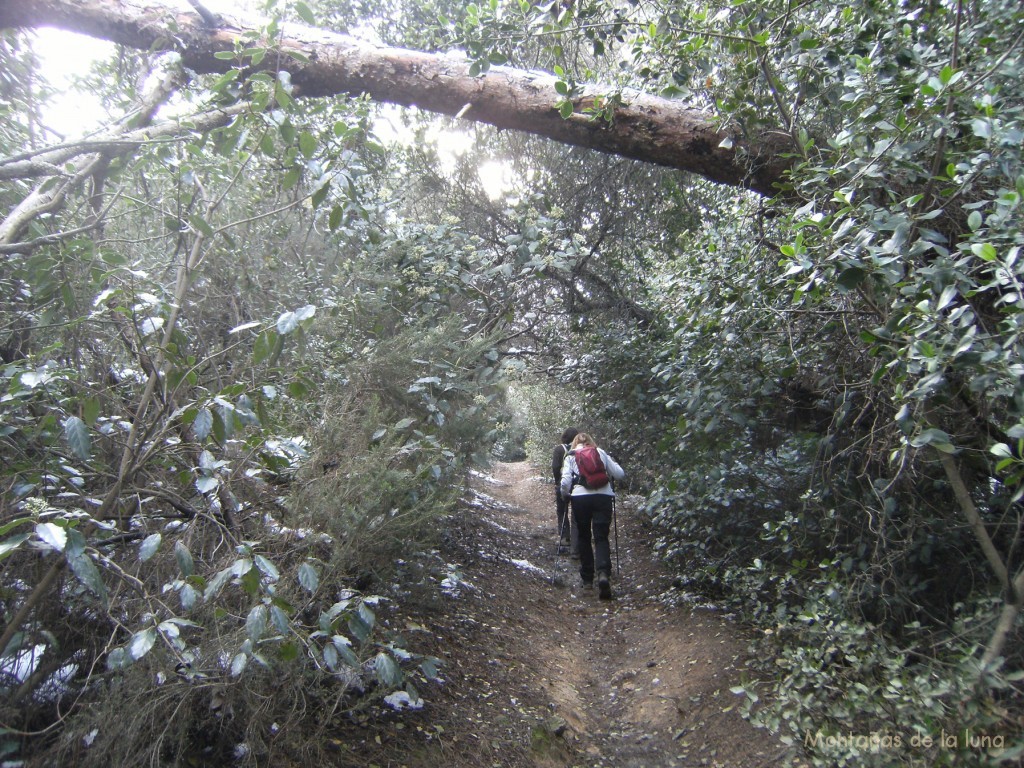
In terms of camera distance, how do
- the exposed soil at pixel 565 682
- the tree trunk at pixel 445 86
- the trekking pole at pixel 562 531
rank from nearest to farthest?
the exposed soil at pixel 565 682
the tree trunk at pixel 445 86
the trekking pole at pixel 562 531

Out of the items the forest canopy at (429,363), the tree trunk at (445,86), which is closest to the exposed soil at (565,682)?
the forest canopy at (429,363)

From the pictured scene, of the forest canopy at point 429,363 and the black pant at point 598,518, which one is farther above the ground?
the forest canopy at point 429,363

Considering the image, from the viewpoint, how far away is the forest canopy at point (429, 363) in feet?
8.34

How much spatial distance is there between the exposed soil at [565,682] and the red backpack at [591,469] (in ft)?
4.22

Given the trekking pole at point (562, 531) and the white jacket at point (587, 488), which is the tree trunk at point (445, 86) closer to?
the white jacket at point (587, 488)

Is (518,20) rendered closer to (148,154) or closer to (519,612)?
(148,154)

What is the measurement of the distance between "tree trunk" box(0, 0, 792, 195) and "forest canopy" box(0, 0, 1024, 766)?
0.03 meters

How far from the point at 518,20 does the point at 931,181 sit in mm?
3954

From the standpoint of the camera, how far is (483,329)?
647 cm

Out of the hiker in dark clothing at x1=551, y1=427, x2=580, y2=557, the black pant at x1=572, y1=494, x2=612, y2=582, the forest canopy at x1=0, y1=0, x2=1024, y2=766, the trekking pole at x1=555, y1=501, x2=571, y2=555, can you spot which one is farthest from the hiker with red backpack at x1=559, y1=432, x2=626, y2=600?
the trekking pole at x1=555, y1=501, x2=571, y2=555

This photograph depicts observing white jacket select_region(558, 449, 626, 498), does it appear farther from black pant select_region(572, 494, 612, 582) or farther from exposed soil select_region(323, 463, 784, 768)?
exposed soil select_region(323, 463, 784, 768)

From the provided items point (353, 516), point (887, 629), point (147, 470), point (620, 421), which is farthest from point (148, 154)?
point (620, 421)

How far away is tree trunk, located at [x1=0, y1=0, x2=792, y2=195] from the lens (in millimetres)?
5203

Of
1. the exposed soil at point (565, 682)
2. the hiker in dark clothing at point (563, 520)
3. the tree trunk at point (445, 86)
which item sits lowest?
the exposed soil at point (565, 682)
